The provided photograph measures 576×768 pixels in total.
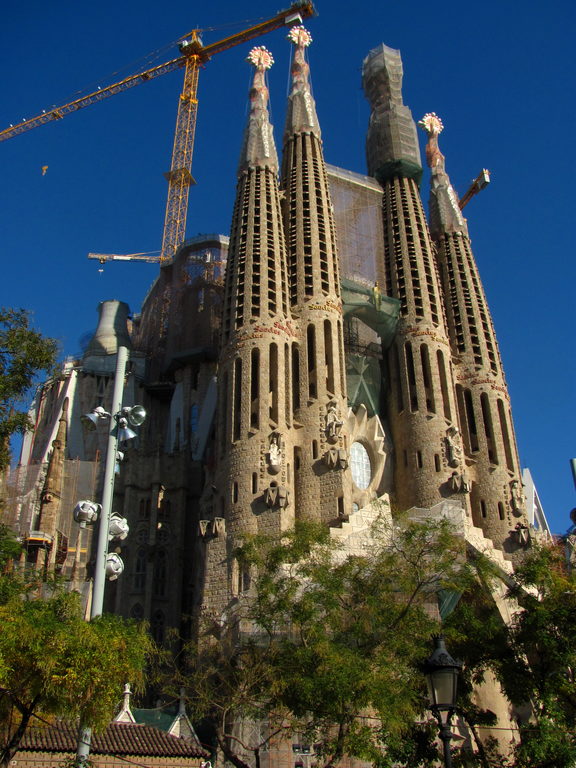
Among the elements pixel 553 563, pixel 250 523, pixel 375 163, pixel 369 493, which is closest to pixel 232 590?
pixel 250 523

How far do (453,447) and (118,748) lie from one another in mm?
24324

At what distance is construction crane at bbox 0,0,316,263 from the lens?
7056 centimetres

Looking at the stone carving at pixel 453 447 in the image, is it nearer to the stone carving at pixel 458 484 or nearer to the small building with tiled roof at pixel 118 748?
the stone carving at pixel 458 484

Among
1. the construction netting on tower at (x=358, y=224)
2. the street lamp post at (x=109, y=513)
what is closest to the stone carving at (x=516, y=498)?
the construction netting on tower at (x=358, y=224)

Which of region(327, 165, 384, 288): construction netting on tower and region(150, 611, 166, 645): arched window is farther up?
region(327, 165, 384, 288): construction netting on tower

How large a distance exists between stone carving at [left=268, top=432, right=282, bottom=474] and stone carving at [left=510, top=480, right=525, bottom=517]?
13.9 meters

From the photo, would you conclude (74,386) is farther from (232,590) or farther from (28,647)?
(28,647)

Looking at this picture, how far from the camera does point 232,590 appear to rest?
113 ft

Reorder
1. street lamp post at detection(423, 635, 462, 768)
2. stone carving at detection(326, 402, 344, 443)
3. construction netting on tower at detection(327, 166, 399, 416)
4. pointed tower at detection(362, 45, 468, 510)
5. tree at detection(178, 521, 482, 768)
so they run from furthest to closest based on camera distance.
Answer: construction netting on tower at detection(327, 166, 399, 416), pointed tower at detection(362, 45, 468, 510), stone carving at detection(326, 402, 344, 443), tree at detection(178, 521, 482, 768), street lamp post at detection(423, 635, 462, 768)

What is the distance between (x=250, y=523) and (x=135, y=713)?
364 inches

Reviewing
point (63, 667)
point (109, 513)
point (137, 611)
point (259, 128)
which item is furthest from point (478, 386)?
point (63, 667)

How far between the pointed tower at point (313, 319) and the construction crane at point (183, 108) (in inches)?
708

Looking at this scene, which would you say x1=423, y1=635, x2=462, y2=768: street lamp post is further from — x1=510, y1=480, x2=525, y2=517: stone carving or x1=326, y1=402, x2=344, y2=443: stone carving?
x1=510, y1=480, x2=525, y2=517: stone carving

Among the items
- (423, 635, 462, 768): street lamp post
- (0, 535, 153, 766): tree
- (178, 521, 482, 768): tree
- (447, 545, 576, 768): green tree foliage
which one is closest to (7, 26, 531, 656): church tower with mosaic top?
(178, 521, 482, 768): tree
